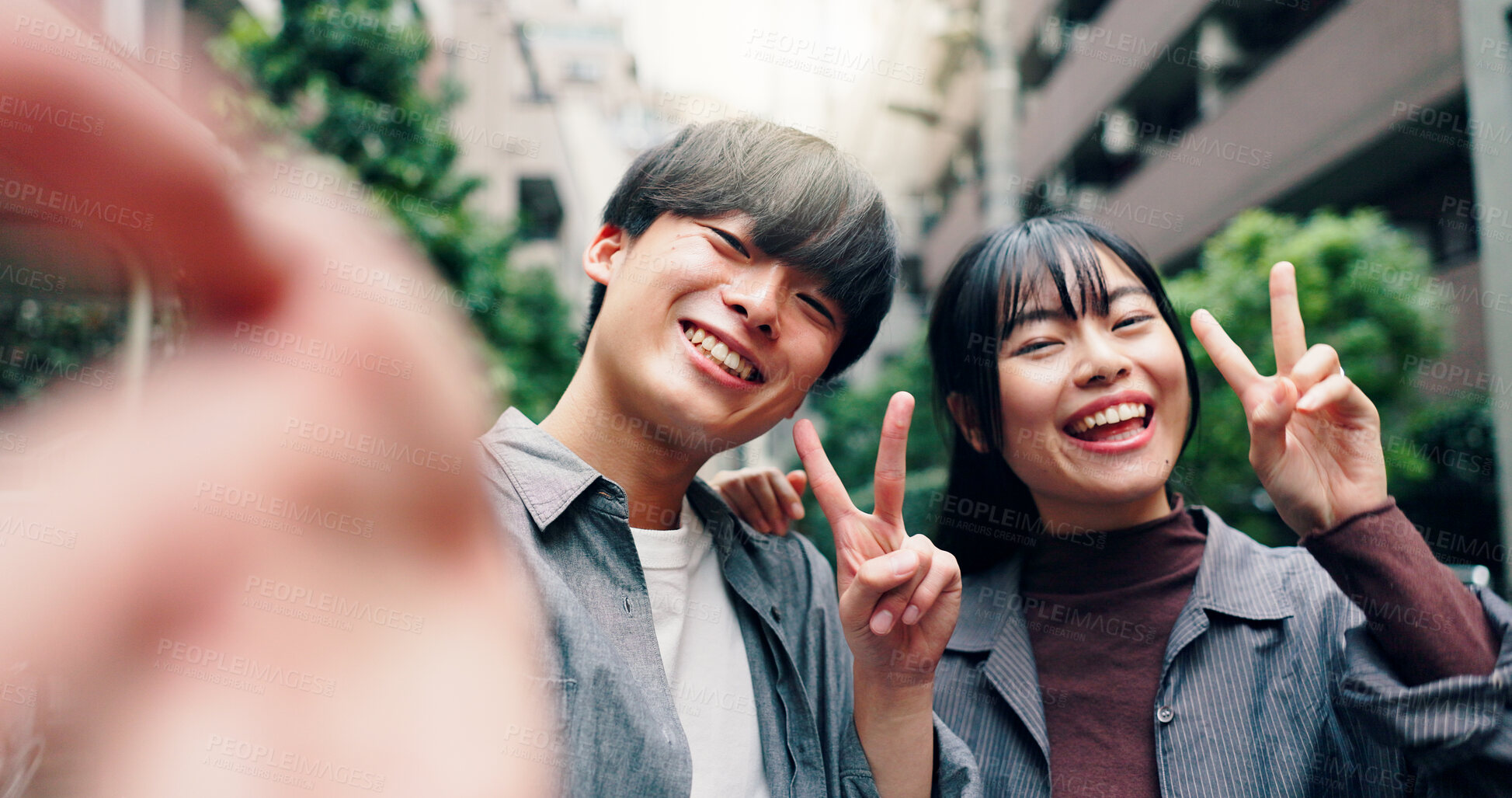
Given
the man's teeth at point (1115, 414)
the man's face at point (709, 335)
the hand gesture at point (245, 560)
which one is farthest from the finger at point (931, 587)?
the hand gesture at point (245, 560)

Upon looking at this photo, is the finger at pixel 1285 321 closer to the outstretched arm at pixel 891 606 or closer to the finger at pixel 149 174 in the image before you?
the outstretched arm at pixel 891 606

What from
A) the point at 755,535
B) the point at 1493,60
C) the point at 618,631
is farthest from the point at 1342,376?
the point at 1493,60

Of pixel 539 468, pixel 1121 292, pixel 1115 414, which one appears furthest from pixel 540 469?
pixel 1121 292

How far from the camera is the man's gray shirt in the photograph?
1.43 metres

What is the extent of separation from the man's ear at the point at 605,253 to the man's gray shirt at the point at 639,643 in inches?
15.0

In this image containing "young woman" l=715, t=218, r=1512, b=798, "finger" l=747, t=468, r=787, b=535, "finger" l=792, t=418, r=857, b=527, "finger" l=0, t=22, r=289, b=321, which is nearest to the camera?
"finger" l=0, t=22, r=289, b=321

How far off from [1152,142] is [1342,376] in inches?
557

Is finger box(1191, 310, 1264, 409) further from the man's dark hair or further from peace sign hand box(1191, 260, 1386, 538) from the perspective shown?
the man's dark hair

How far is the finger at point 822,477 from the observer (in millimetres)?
1667

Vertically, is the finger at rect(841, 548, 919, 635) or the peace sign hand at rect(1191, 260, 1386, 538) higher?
the peace sign hand at rect(1191, 260, 1386, 538)

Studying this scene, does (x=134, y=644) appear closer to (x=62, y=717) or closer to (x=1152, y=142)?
(x=62, y=717)

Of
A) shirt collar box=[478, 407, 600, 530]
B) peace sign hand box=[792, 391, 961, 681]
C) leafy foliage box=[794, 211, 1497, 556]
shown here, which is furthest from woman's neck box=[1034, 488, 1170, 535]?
leafy foliage box=[794, 211, 1497, 556]

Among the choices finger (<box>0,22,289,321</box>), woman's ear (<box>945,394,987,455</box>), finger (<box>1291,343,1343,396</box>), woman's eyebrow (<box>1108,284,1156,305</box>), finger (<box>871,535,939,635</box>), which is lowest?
finger (<box>871,535,939,635</box>)

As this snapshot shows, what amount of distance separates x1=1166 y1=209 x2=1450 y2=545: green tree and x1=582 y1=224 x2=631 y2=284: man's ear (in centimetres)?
479
